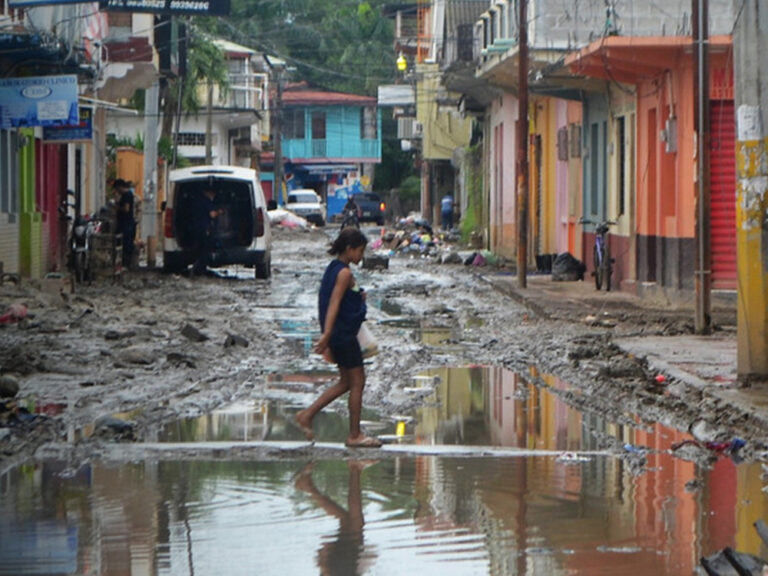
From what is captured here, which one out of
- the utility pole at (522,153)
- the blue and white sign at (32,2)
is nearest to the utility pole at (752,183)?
Result: the blue and white sign at (32,2)

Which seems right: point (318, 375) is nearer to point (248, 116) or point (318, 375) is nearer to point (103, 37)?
point (103, 37)

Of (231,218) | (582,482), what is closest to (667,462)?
(582,482)

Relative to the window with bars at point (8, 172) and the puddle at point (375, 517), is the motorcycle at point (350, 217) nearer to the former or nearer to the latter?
the window with bars at point (8, 172)

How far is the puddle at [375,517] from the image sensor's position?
6.48 metres

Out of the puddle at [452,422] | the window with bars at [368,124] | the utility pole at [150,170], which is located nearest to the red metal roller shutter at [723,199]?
the puddle at [452,422]

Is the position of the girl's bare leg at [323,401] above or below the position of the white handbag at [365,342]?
below

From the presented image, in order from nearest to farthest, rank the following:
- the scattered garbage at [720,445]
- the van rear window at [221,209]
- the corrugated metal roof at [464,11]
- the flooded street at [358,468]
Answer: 1. the flooded street at [358,468]
2. the scattered garbage at [720,445]
3. the van rear window at [221,209]
4. the corrugated metal roof at [464,11]

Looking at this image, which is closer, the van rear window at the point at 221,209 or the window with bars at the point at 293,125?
the van rear window at the point at 221,209

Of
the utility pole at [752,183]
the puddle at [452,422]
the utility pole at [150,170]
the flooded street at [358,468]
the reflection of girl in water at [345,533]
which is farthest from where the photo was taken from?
the utility pole at [150,170]

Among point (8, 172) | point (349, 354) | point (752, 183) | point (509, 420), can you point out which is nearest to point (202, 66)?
point (8, 172)

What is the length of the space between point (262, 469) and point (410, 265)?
28376 millimetres

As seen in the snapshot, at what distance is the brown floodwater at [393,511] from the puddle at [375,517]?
12mm

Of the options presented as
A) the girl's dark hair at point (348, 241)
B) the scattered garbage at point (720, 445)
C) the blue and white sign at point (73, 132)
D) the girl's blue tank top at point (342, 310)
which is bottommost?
the scattered garbage at point (720, 445)

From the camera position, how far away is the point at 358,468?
884 centimetres
